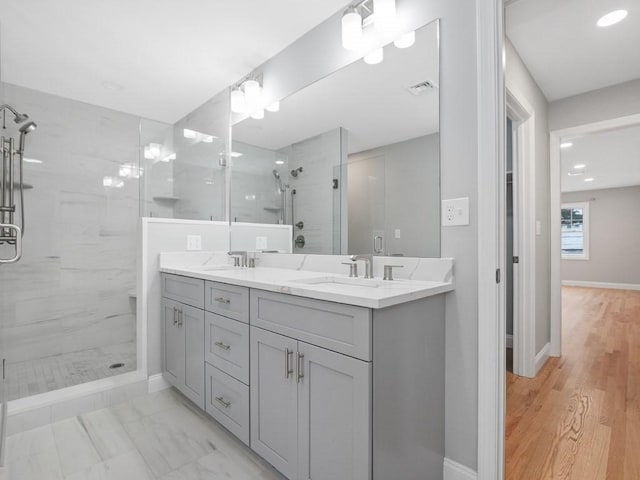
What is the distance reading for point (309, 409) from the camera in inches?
46.8

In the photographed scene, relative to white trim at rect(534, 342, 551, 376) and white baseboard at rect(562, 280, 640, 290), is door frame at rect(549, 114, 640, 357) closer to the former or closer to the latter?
white trim at rect(534, 342, 551, 376)

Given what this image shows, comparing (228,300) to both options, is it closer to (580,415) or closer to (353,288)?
(353,288)

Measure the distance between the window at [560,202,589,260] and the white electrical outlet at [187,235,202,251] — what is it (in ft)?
28.9

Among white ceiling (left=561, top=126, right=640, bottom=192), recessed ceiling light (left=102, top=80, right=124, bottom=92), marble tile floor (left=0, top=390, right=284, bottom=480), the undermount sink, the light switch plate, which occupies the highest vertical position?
recessed ceiling light (left=102, top=80, right=124, bottom=92)

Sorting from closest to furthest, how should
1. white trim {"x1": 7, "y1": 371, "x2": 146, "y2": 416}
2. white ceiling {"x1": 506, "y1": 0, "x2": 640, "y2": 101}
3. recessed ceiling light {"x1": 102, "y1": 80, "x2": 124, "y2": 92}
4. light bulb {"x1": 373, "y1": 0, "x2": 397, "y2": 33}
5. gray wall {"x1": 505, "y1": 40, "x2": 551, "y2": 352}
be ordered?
light bulb {"x1": 373, "y1": 0, "x2": 397, "y2": 33} < white trim {"x1": 7, "y1": 371, "x2": 146, "y2": 416} < white ceiling {"x1": 506, "y1": 0, "x2": 640, "y2": 101} < gray wall {"x1": 505, "y1": 40, "x2": 551, "y2": 352} < recessed ceiling light {"x1": 102, "y1": 80, "x2": 124, "y2": 92}

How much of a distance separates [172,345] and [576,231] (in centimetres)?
933

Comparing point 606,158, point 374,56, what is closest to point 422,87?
point 374,56

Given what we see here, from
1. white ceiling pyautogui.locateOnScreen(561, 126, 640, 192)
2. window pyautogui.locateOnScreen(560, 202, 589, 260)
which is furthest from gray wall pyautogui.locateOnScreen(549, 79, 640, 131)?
window pyautogui.locateOnScreen(560, 202, 589, 260)

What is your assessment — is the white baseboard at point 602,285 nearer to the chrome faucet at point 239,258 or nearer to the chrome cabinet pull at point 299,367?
the chrome faucet at point 239,258

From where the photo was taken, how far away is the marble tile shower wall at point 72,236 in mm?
2814

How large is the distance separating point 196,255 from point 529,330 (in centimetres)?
263

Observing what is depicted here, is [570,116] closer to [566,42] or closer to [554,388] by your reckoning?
[566,42]

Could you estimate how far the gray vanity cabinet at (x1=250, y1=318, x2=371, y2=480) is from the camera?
1.03 metres

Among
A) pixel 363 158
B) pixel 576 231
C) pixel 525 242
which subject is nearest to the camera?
pixel 363 158
